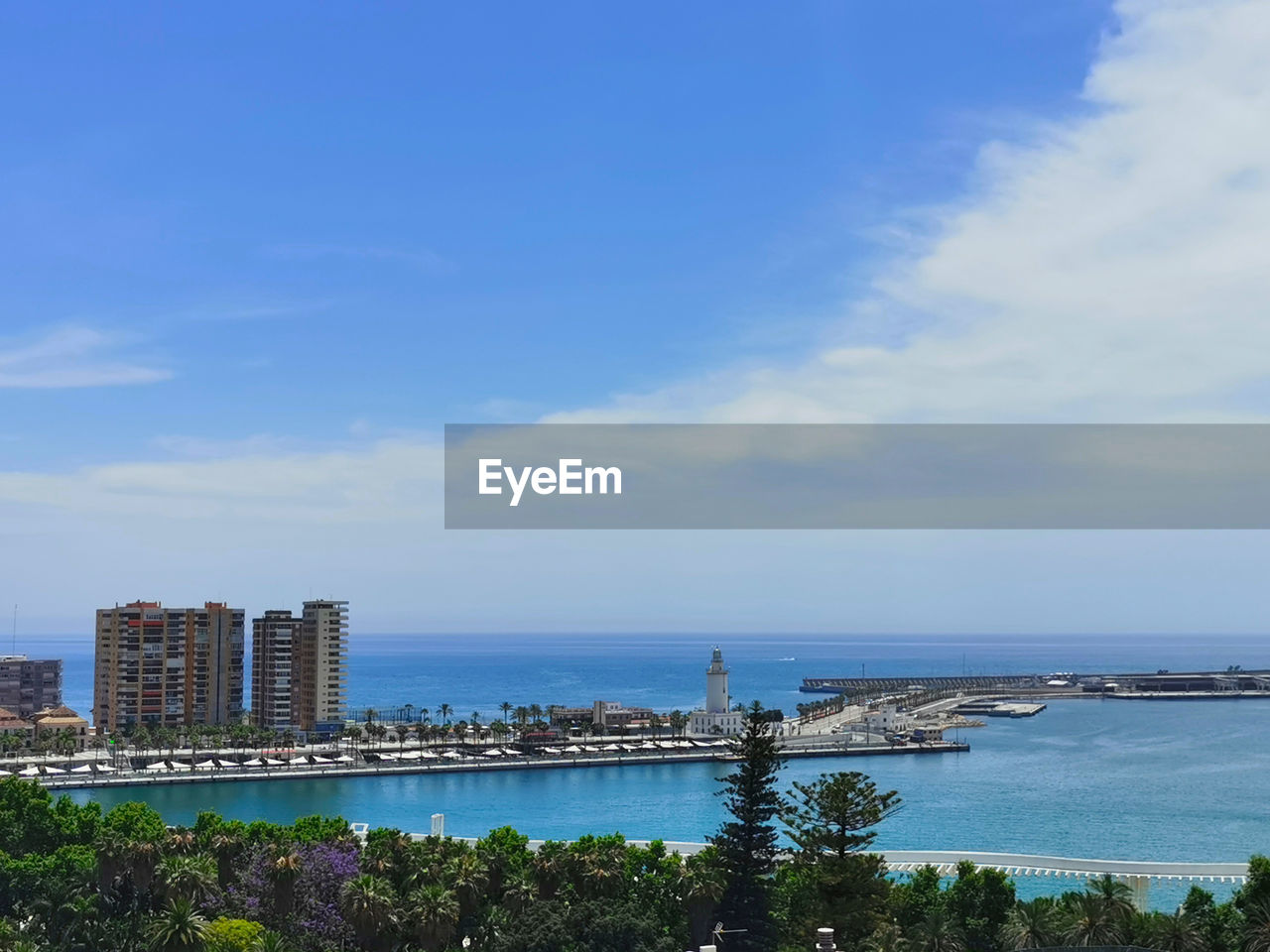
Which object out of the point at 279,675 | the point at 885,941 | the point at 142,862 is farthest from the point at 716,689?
the point at 885,941

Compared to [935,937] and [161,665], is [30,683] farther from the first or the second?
[935,937]

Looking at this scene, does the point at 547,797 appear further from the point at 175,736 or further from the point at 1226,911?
the point at 1226,911

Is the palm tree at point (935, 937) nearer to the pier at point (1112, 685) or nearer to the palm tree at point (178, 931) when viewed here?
the palm tree at point (178, 931)

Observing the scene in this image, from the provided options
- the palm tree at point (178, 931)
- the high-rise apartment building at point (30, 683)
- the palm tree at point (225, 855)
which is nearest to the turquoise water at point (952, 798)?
the palm tree at point (225, 855)

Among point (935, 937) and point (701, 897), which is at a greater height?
point (935, 937)

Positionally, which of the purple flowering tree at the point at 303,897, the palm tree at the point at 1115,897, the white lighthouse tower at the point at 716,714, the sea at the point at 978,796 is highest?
the palm tree at the point at 1115,897

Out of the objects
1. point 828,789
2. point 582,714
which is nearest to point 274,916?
point 828,789

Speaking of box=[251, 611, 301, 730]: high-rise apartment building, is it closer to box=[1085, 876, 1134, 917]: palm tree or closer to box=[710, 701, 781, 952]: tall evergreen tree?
box=[710, 701, 781, 952]: tall evergreen tree
